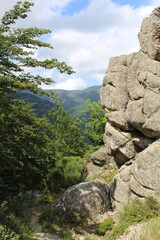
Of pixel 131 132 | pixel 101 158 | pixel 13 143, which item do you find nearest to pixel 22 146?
pixel 13 143

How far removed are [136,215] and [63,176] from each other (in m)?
11.5

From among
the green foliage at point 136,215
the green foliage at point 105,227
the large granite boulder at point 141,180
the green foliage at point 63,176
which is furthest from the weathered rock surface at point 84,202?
the green foliage at point 63,176

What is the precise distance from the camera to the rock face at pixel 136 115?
650 inches

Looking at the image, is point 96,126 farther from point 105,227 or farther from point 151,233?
point 151,233

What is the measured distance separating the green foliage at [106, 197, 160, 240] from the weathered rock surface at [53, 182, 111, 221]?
2826 mm

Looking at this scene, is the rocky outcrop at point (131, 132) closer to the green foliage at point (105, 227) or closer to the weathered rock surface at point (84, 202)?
the weathered rock surface at point (84, 202)

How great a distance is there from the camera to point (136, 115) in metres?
18.3

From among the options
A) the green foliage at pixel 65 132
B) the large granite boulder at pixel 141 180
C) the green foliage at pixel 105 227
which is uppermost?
the green foliage at pixel 65 132

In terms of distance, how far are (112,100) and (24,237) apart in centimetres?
1324

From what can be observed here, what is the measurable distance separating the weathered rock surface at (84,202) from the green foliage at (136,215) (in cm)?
Answer: 283

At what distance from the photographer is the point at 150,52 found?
18250 millimetres

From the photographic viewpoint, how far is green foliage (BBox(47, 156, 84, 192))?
24422 millimetres

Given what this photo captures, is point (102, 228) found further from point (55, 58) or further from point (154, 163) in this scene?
point (55, 58)

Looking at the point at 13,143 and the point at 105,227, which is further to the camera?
the point at 105,227
